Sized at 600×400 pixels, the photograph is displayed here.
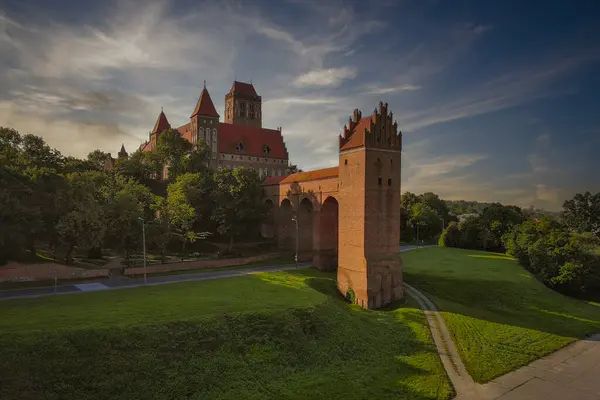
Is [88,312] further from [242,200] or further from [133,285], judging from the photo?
[242,200]

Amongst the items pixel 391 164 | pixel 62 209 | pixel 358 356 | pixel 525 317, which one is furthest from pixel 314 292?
pixel 62 209

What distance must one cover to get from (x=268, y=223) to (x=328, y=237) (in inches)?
472

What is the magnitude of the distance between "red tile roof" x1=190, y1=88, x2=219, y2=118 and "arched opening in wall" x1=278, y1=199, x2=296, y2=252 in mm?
28604

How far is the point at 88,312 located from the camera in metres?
20.3

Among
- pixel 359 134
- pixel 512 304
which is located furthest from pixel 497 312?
pixel 359 134

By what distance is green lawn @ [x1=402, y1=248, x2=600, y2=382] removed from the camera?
24.1 metres

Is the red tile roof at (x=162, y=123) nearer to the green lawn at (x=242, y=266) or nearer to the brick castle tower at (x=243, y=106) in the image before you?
the brick castle tower at (x=243, y=106)

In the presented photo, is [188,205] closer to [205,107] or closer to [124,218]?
[124,218]

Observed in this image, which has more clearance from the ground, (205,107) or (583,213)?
(205,107)

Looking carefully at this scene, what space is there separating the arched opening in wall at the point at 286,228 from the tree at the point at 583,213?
177 ft

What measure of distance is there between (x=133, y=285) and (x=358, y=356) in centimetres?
1693

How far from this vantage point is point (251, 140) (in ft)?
237

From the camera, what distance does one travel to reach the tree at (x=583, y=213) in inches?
2712

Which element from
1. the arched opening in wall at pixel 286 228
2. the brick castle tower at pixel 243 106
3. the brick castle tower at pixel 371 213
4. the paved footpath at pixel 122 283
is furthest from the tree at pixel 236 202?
the brick castle tower at pixel 243 106
